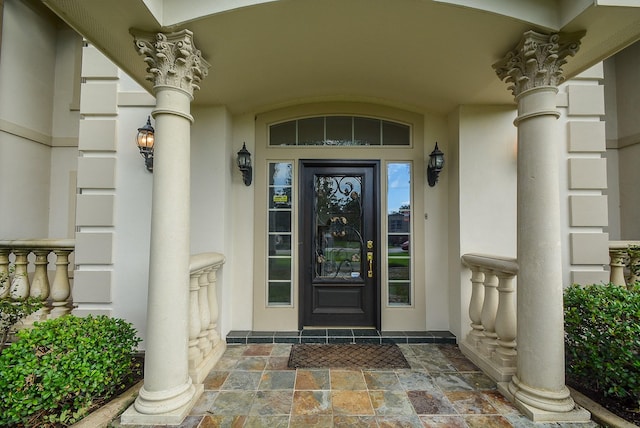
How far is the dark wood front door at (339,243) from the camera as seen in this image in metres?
3.42

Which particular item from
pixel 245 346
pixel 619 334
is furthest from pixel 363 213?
pixel 619 334

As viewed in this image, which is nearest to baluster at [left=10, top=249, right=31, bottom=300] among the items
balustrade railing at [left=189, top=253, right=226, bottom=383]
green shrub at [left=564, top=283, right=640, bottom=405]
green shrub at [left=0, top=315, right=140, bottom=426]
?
green shrub at [left=0, top=315, right=140, bottom=426]

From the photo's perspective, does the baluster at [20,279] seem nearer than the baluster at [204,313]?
No

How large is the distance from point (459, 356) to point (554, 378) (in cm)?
97

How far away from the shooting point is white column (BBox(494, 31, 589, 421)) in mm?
1957

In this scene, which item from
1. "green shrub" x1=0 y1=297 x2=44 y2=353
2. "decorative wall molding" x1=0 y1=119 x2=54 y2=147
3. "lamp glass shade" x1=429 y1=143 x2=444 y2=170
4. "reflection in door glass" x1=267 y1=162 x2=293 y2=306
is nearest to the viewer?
"green shrub" x1=0 y1=297 x2=44 y2=353

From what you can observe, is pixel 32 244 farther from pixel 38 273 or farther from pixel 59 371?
pixel 59 371

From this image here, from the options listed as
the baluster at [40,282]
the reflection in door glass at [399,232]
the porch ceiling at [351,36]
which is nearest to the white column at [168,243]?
the porch ceiling at [351,36]

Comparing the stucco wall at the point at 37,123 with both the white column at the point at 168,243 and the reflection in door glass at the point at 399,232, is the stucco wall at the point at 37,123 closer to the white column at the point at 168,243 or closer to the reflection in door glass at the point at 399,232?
the white column at the point at 168,243

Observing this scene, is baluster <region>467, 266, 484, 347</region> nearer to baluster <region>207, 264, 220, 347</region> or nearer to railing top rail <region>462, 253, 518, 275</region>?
railing top rail <region>462, 253, 518, 275</region>

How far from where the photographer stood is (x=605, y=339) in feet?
Answer: 6.43

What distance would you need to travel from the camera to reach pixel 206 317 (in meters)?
2.64

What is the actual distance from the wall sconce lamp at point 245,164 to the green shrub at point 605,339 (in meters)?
3.29

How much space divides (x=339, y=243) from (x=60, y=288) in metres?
3.05
